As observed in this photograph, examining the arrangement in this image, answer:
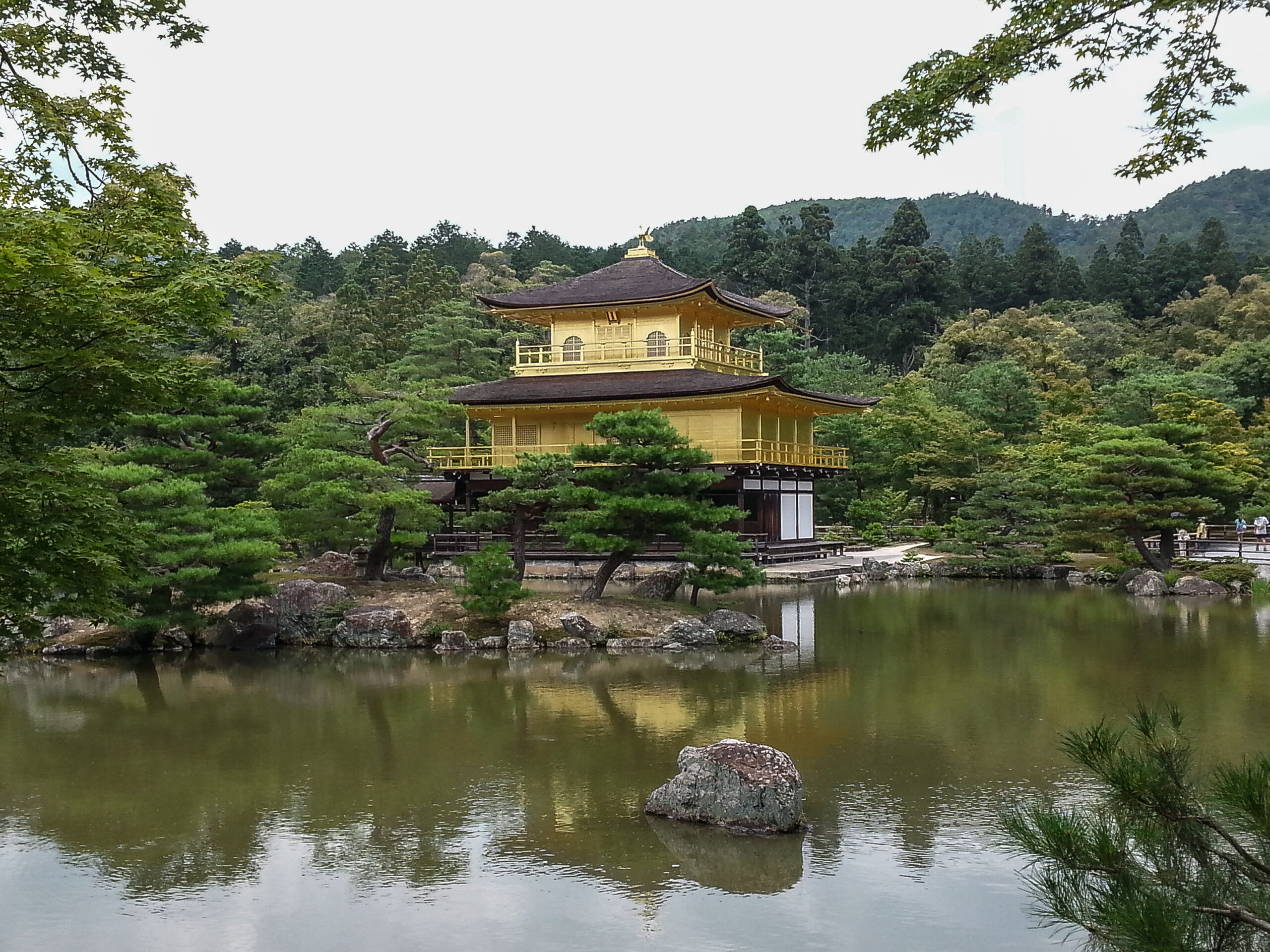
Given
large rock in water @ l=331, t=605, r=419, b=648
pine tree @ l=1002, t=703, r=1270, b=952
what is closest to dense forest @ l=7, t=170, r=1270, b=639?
large rock in water @ l=331, t=605, r=419, b=648

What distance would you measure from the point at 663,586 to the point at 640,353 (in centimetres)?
1122

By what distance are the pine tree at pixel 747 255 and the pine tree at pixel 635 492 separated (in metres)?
44.1

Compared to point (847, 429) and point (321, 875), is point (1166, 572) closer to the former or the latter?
point (847, 429)

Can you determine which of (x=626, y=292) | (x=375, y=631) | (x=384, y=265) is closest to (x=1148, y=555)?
(x=626, y=292)

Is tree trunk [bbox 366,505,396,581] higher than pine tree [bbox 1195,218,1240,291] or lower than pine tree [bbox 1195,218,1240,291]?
lower

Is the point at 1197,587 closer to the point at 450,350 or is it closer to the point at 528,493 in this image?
the point at 528,493

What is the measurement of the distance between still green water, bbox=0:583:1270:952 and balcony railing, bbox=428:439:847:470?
10.6 metres

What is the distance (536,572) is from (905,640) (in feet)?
35.3

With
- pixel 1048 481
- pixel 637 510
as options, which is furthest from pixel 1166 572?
pixel 637 510

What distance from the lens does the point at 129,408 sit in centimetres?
616

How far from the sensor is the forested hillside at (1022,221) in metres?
81.7

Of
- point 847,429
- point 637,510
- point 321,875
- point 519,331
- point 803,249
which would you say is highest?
point 803,249

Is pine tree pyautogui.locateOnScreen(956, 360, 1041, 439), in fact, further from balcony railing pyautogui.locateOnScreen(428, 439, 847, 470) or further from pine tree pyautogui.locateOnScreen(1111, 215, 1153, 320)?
pine tree pyautogui.locateOnScreen(1111, 215, 1153, 320)

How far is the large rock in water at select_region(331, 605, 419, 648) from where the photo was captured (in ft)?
52.6
